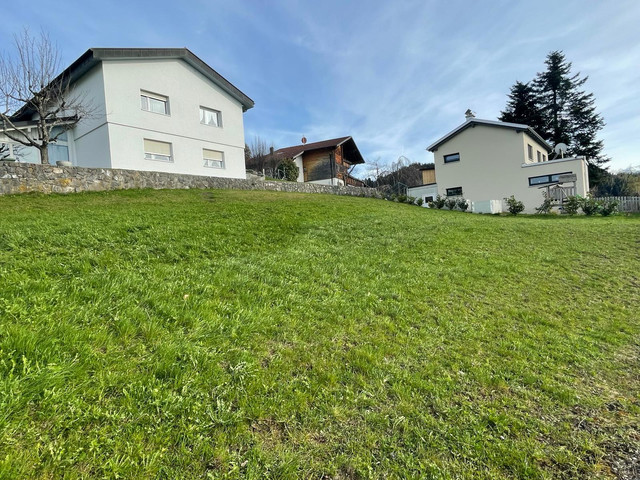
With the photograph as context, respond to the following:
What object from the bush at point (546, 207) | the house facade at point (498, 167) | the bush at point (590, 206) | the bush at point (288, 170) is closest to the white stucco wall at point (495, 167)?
the house facade at point (498, 167)

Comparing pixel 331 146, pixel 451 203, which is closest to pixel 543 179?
pixel 451 203

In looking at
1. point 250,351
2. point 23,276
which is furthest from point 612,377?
point 23,276

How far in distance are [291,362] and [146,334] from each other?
120cm

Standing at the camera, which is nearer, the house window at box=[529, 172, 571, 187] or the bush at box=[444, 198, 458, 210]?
the bush at box=[444, 198, 458, 210]

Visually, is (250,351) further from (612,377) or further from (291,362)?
(612,377)

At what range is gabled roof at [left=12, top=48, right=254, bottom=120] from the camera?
45.9 feet

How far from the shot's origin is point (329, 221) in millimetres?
9031

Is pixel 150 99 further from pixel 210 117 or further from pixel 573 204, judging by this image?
pixel 573 204

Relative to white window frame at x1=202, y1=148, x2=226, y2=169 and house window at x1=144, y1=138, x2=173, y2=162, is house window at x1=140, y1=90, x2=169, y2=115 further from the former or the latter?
white window frame at x1=202, y1=148, x2=226, y2=169

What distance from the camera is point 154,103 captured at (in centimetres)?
1623

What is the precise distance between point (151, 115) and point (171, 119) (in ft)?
3.55

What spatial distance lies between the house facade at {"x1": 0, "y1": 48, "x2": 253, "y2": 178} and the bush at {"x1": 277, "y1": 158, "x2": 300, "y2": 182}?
8.58 metres

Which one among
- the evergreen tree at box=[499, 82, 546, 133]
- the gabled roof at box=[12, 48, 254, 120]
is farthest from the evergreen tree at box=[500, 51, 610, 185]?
the gabled roof at box=[12, 48, 254, 120]

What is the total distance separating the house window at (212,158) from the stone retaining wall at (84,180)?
355cm
